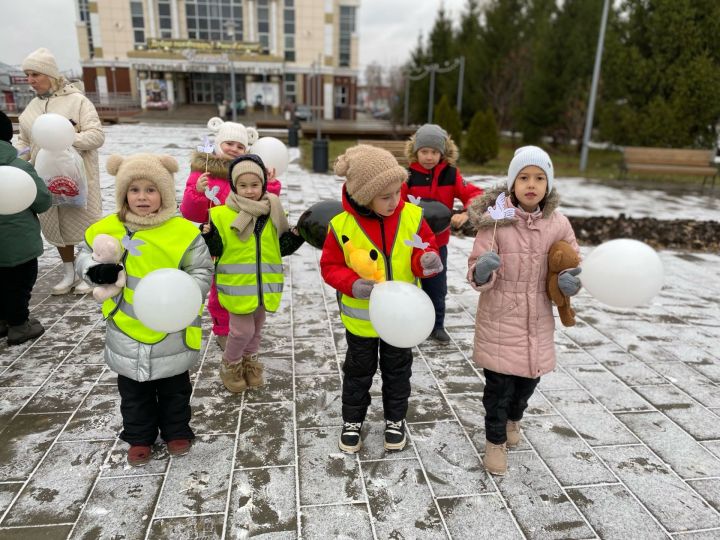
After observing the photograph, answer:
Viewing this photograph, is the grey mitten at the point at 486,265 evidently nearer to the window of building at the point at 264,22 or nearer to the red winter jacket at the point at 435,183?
the red winter jacket at the point at 435,183

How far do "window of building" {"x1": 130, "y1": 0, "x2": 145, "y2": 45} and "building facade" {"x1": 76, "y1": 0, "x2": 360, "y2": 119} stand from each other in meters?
0.07

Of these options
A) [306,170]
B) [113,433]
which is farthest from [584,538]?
[306,170]

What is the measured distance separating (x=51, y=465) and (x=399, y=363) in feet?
6.42

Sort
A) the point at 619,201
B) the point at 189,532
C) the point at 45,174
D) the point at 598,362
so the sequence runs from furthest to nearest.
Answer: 1. the point at 619,201
2. the point at 45,174
3. the point at 598,362
4. the point at 189,532

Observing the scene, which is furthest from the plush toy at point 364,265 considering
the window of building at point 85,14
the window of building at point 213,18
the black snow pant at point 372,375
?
the window of building at point 85,14

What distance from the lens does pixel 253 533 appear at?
7.82ft

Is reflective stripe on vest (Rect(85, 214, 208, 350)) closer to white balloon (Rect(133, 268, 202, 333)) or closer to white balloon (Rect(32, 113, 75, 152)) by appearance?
white balloon (Rect(133, 268, 202, 333))

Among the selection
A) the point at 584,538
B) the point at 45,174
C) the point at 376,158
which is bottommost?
the point at 584,538

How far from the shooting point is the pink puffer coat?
8.53 feet

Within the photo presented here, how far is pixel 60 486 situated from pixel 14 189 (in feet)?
6.66

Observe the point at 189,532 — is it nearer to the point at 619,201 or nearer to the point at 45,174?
the point at 45,174

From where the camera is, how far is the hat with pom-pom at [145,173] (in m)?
2.52

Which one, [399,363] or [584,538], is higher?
[399,363]

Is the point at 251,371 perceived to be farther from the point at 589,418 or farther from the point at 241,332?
the point at 589,418
